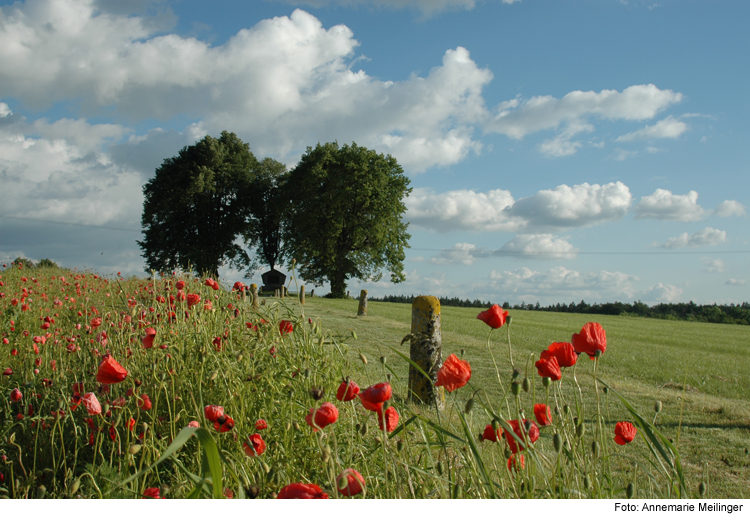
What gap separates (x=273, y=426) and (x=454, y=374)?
1.51 meters

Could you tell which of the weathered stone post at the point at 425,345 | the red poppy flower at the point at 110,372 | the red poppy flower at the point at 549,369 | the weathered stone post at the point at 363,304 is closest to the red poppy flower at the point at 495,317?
the red poppy flower at the point at 549,369

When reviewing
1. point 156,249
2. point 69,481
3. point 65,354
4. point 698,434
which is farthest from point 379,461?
point 156,249

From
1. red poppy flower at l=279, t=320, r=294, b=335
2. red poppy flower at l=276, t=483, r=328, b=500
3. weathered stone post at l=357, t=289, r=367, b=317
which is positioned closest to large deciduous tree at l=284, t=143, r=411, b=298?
weathered stone post at l=357, t=289, r=367, b=317

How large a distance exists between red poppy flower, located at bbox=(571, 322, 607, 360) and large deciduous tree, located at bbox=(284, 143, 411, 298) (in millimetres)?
24669

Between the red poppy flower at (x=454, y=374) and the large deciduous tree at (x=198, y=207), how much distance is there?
2802cm

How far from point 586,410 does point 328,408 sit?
5544mm

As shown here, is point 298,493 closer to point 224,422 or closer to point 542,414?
point 224,422

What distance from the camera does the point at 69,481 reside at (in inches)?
89.7

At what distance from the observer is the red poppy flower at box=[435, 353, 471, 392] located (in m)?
1.60

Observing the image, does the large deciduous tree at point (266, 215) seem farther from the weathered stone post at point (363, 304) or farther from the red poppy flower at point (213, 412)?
the red poppy flower at point (213, 412)

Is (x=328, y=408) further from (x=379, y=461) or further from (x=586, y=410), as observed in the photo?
(x=586, y=410)

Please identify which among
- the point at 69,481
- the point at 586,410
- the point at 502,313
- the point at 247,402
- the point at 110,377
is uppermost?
the point at 502,313

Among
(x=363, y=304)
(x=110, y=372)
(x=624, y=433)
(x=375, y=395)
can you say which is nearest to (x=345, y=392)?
(x=375, y=395)

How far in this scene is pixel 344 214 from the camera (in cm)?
2739
